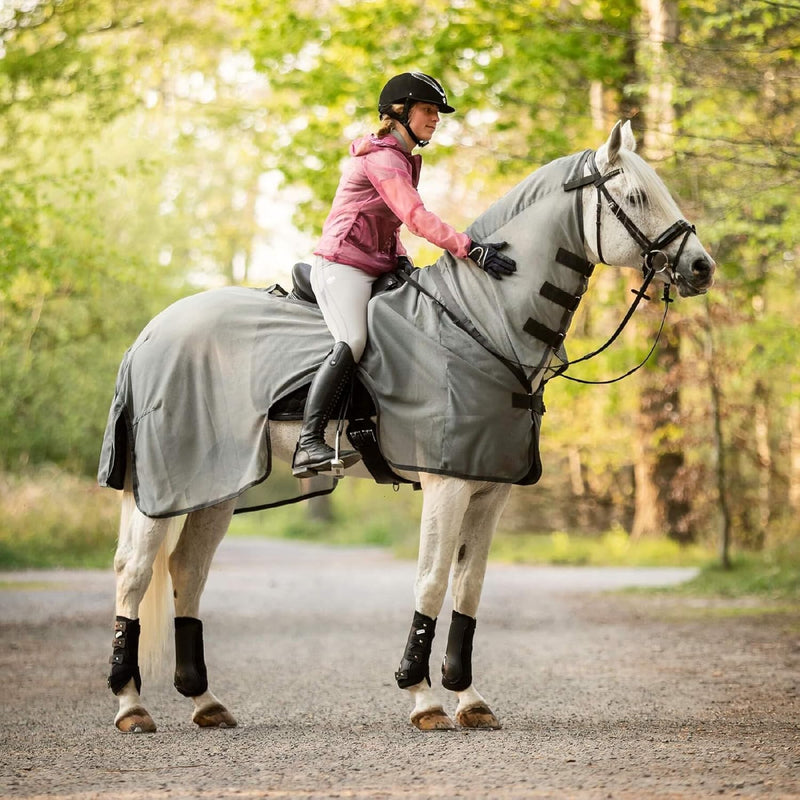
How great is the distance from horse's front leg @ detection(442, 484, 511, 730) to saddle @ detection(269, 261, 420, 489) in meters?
0.33

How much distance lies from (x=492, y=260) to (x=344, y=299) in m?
0.71

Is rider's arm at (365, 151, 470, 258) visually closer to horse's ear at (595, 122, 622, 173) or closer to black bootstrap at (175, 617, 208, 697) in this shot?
horse's ear at (595, 122, 622, 173)

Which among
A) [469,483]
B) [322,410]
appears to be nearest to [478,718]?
[469,483]

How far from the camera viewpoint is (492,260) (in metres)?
5.63

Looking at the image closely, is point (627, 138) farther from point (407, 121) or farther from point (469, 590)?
point (469, 590)

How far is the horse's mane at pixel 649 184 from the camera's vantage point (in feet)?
18.0

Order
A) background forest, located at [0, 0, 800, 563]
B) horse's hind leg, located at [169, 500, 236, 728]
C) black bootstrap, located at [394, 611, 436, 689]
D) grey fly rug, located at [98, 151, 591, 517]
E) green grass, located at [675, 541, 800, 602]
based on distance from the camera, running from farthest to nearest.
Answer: green grass, located at [675, 541, 800, 602]
background forest, located at [0, 0, 800, 563]
horse's hind leg, located at [169, 500, 236, 728]
black bootstrap, located at [394, 611, 436, 689]
grey fly rug, located at [98, 151, 591, 517]

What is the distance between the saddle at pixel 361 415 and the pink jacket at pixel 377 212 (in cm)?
18

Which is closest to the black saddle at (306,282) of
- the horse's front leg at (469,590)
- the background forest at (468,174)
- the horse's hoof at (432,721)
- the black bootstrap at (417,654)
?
the horse's front leg at (469,590)

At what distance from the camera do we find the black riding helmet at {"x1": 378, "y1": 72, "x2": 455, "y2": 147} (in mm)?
5793

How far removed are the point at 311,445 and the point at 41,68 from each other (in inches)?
428

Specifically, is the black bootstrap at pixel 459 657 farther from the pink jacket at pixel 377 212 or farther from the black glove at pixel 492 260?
the pink jacket at pixel 377 212

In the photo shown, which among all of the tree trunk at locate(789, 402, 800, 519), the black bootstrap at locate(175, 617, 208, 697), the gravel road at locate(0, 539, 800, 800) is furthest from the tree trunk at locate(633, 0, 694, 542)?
the black bootstrap at locate(175, 617, 208, 697)

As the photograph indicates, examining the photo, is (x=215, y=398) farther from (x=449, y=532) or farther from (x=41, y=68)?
(x=41, y=68)
